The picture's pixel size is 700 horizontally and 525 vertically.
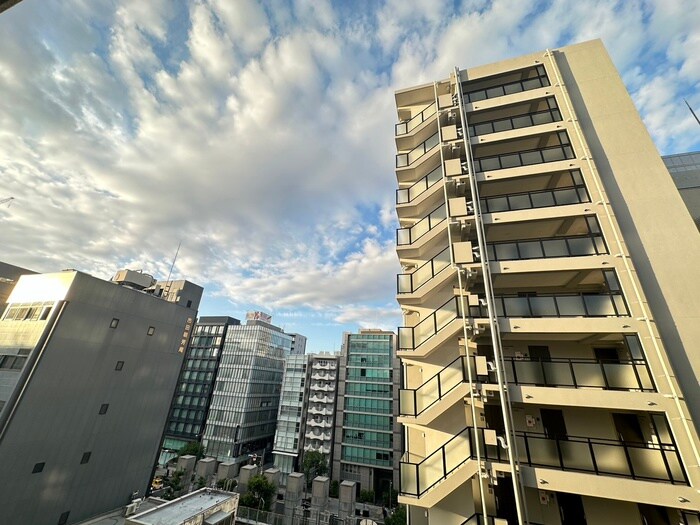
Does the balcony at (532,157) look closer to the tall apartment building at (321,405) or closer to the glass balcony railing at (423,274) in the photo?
the glass balcony railing at (423,274)

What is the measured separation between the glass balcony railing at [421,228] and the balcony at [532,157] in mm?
3327

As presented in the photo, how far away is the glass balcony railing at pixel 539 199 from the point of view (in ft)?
39.5

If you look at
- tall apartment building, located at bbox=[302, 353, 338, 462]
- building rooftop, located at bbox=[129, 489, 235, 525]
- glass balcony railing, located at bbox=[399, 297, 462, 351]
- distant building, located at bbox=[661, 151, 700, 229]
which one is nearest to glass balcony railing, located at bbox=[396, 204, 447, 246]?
glass balcony railing, located at bbox=[399, 297, 462, 351]

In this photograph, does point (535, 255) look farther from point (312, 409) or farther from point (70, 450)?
point (312, 409)

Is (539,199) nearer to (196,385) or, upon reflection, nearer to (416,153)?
(416,153)

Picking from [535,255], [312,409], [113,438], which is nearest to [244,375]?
[312,409]

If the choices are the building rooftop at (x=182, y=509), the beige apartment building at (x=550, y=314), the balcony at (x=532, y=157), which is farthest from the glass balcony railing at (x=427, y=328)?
the building rooftop at (x=182, y=509)

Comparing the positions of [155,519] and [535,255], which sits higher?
[535,255]

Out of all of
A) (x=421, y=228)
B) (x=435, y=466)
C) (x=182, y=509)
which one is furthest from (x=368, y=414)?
(x=421, y=228)

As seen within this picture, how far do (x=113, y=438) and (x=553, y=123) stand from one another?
35.9 meters

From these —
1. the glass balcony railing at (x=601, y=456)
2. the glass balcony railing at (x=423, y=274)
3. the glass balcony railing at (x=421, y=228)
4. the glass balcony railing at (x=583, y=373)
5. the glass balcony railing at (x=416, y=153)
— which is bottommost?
the glass balcony railing at (x=601, y=456)

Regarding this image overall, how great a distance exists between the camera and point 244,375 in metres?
60.4

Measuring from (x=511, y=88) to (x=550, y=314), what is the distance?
12800 mm

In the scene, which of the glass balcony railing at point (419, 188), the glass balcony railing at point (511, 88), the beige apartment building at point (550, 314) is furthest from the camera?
the glass balcony railing at point (419, 188)
